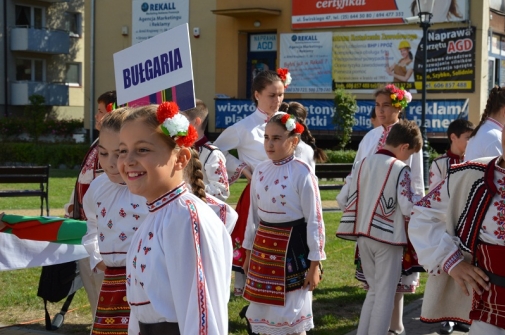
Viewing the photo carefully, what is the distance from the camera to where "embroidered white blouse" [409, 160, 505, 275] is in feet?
11.4

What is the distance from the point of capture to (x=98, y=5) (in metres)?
32.2

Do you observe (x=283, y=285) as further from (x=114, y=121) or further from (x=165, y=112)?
(x=165, y=112)

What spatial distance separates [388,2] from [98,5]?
12.1 metres

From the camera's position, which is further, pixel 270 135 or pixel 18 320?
pixel 18 320

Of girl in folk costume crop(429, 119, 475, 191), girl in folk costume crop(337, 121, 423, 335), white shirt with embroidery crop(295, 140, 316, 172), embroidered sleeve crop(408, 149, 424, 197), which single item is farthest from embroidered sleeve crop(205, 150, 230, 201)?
girl in folk costume crop(429, 119, 475, 191)

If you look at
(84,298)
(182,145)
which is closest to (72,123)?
(84,298)

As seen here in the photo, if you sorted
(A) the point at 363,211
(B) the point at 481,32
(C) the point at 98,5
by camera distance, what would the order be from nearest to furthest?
(A) the point at 363,211 → (B) the point at 481,32 → (C) the point at 98,5

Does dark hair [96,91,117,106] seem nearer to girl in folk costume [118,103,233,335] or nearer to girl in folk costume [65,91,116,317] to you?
girl in folk costume [65,91,116,317]

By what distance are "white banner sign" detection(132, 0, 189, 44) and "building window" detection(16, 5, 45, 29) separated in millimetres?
9880

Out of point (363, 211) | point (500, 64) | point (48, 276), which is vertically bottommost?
point (48, 276)

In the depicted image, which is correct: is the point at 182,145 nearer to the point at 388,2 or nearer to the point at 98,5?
the point at 388,2

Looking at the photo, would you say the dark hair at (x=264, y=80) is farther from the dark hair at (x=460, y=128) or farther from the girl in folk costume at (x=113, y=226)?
the girl in folk costume at (x=113, y=226)

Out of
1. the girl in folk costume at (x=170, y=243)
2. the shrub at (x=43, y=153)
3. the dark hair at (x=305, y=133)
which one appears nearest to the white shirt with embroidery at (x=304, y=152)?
the dark hair at (x=305, y=133)

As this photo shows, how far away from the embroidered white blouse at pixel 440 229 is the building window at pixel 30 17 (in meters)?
37.7
